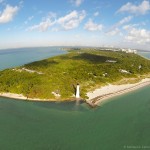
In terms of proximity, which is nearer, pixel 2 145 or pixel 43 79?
pixel 2 145

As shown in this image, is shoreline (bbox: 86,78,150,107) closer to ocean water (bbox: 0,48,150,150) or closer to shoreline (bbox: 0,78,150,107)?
shoreline (bbox: 0,78,150,107)

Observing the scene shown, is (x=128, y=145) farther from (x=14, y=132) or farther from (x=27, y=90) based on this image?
(x=27, y=90)

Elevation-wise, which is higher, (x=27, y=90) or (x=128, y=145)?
(x=27, y=90)

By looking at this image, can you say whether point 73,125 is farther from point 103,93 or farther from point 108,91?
point 108,91

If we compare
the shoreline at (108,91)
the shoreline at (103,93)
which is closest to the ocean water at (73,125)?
the shoreline at (103,93)

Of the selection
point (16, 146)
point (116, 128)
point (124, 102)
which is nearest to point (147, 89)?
point (124, 102)

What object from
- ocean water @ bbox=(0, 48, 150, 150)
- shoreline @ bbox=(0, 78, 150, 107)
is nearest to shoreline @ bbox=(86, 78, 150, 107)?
shoreline @ bbox=(0, 78, 150, 107)

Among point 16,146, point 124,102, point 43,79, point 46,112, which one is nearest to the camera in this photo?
point 16,146
